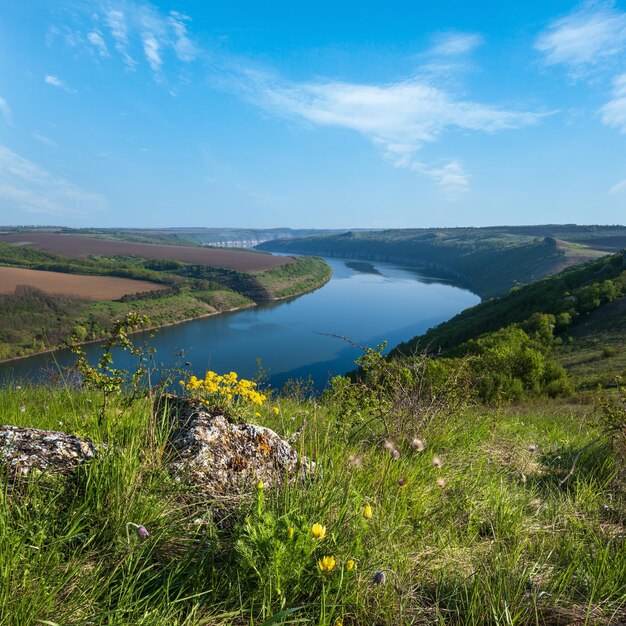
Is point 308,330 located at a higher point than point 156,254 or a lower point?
lower

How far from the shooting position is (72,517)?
2133 mm

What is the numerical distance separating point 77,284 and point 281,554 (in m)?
111

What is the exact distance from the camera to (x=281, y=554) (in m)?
1.92

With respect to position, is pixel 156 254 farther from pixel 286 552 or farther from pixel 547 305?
pixel 286 552

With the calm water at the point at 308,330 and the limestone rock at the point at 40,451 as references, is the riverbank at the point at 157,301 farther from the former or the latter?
the limestone rock at the point at 40,451

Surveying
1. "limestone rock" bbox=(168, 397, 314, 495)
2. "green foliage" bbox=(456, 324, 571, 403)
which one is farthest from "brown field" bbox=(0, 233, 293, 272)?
"limestone rock" bbox=(168, 397, 314, 495)

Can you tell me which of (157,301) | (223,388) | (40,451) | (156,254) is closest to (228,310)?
(157,301)

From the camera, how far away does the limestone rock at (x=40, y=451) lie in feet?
7.74

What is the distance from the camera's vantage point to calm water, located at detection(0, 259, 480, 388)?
56812mm

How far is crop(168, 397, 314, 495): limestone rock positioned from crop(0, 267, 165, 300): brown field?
94.3 metres

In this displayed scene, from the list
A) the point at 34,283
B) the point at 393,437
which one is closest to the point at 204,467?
the point at 393,437

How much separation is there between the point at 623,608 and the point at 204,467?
2.49 m

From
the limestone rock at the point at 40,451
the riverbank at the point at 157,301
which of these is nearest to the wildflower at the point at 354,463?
the limestone rock at the point at 40,451

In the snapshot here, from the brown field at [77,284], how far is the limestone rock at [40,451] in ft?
310
